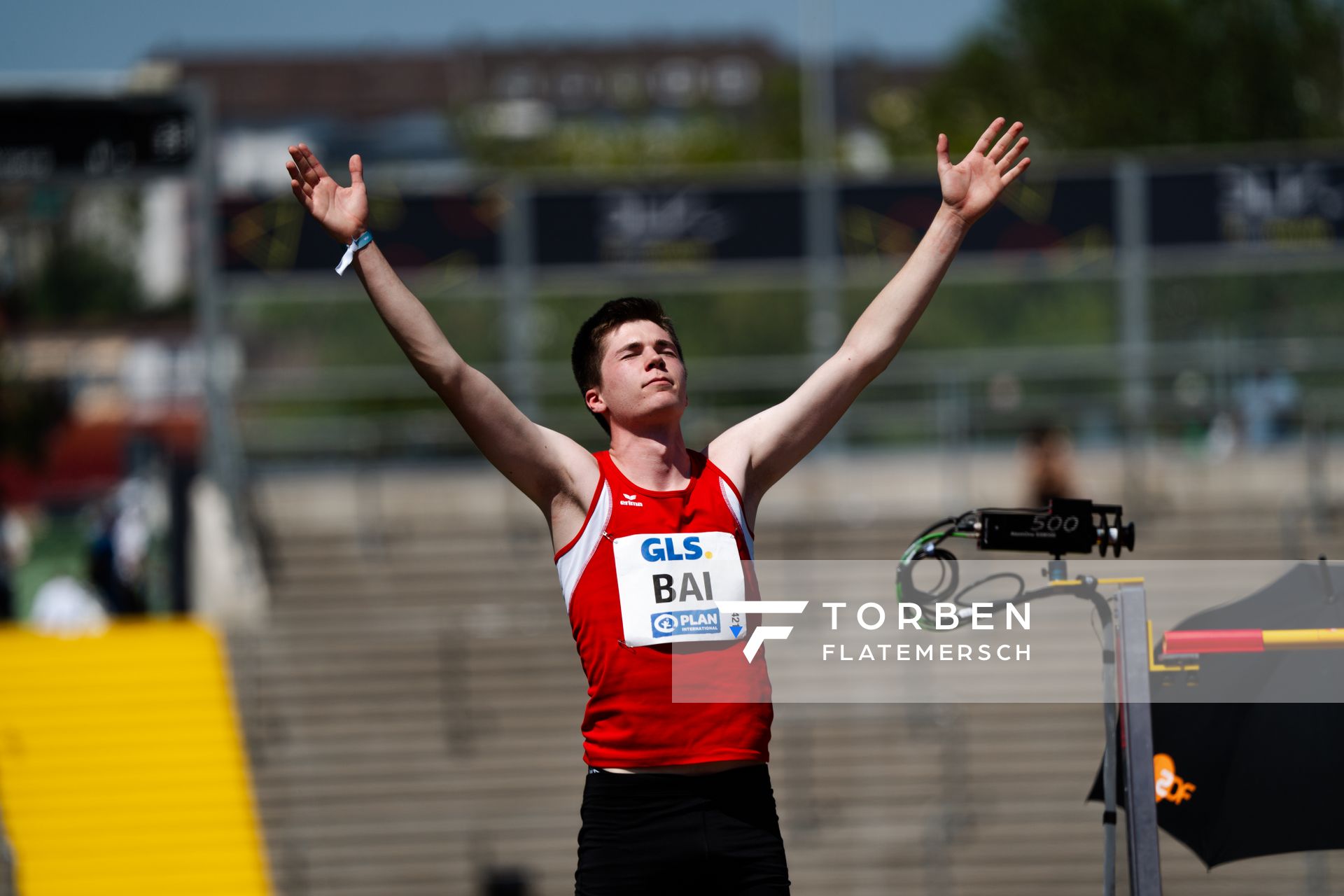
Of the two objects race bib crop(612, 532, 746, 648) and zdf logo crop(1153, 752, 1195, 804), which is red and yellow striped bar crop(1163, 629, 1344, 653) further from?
race bib crop(612, 532, 746, 648)

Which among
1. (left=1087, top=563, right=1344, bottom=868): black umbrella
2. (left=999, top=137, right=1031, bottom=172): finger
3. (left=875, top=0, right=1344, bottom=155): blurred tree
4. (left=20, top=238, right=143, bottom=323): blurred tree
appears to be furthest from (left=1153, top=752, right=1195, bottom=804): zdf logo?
(left=875, top=0, right=1344, bottom=155): blurred tree

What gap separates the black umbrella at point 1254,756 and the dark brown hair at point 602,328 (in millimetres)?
1561

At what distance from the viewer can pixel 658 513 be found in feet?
12.0

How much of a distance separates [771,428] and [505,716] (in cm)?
942

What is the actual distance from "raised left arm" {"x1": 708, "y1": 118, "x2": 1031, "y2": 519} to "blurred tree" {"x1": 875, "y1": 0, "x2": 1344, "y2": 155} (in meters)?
44.6

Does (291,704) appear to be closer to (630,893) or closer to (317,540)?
(317,540)

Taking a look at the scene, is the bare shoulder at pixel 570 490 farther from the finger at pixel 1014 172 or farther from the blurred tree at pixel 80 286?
the blurred tree at pixel 80 286

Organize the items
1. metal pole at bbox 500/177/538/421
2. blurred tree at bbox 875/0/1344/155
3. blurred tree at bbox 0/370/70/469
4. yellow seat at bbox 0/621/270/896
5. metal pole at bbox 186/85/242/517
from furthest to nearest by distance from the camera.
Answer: blurred tree at bbox 875/0/1344/155 < blurred tree at bbox 0/370/70/469 < metal pole at bbox 500/177/538/421 < metal pole at bbox 186/85/242/517 < yellow seat at bbox 0/621/270/896

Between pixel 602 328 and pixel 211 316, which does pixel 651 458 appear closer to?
pixel 602 328

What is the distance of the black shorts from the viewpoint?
352 centimetres

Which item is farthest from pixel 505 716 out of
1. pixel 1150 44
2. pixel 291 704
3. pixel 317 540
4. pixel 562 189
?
pixel 1150 44

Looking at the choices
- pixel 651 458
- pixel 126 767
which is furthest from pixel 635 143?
pixel 651 458

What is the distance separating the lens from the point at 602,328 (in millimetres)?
3785

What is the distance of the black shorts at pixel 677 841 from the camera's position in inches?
139
